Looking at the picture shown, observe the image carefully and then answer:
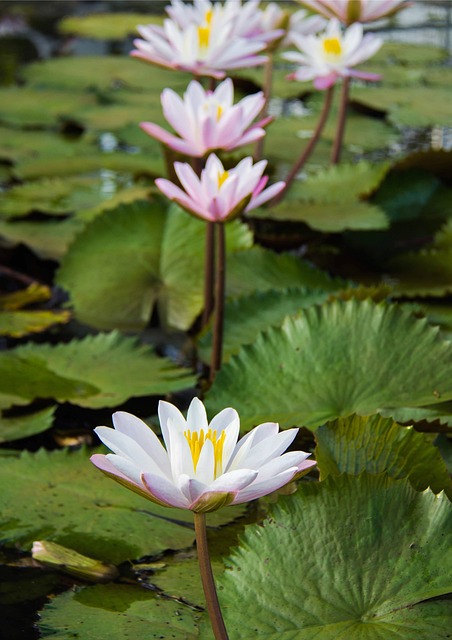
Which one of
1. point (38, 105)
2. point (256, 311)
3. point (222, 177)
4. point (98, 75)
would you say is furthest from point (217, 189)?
point (98, 75)

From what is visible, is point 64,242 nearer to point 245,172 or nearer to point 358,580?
point 245,172

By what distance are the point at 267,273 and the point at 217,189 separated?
49 centimetres

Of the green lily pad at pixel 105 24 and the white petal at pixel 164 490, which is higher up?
the green lily pad at pixel 105 24

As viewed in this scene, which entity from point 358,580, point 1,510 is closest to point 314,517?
point 358,580

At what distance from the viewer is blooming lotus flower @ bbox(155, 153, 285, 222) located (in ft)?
3.51

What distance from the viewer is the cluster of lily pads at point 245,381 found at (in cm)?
77

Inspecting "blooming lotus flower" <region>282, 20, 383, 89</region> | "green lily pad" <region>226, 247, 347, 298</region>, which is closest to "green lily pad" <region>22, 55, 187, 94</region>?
"blooming lotus flower" <region>282, 20, 383, 89</region>

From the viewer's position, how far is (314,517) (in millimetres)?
791

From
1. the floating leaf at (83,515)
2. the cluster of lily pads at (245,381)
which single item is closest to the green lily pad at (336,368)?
the cluster of lily pads at (245,381)

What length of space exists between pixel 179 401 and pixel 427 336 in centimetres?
42

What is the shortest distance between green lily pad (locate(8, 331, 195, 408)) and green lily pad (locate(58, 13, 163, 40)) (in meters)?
3.15

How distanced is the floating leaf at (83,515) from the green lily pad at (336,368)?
153mm

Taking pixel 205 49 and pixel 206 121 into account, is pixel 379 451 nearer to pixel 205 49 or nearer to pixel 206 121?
pixel 206 121

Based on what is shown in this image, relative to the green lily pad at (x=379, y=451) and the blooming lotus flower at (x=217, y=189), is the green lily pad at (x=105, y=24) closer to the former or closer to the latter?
the blooming lotus flower at (x=217, y=189)
